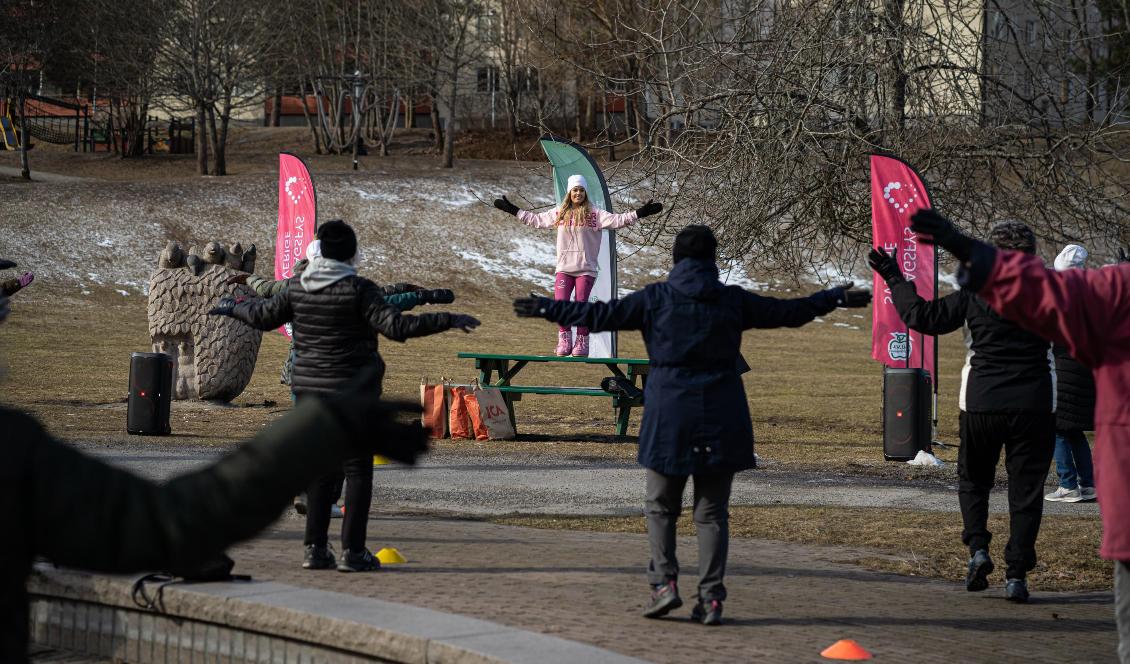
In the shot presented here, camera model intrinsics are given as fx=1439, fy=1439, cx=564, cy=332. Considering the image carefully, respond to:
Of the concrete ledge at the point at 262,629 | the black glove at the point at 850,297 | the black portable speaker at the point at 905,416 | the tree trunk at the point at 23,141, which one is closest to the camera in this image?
the concrete ledge at the point at 262,629

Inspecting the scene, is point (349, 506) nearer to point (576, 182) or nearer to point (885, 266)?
point (885, 266)

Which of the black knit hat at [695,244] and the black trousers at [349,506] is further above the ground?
the black knit hat at [695,244]

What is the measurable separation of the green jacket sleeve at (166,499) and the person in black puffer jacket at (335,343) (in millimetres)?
4966

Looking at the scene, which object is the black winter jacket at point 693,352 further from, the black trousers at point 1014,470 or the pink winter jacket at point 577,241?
the pink winter jacket at point 577,241

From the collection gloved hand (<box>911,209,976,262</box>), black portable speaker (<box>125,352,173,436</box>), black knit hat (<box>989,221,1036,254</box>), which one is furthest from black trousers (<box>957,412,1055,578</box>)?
black portable speaker (<box>125,352,173,436</box>)

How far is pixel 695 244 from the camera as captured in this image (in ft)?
21.8

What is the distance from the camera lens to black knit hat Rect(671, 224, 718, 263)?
666 centimetres

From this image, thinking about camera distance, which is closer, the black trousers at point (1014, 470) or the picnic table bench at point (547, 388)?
the black trousers at point (1014, 470)

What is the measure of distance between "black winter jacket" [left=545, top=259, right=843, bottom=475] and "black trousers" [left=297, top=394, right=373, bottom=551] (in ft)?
4.67

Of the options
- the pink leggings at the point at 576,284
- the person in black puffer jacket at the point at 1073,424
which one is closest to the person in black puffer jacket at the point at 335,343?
the person in black puffer jacket at the point at 1073,424

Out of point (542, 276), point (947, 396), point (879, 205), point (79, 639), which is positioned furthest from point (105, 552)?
point (542, 276)

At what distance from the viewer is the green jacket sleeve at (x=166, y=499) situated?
2.15 metres

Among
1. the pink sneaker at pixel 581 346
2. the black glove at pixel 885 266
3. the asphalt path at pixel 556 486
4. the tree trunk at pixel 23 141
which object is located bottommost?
the asphalt path at pixel 556 486

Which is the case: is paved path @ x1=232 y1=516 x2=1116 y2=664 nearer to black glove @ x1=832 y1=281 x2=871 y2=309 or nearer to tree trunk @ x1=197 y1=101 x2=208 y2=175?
black glove @ x1=832 y1=281 x2=871 y2=309
